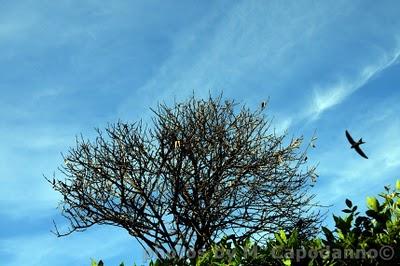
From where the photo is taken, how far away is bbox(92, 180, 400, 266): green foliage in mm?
4809

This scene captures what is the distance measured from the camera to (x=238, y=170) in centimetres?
1396

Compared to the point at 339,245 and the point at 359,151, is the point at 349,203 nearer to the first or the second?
the point at 339,245

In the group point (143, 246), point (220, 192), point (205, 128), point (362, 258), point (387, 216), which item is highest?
point (205, 128)

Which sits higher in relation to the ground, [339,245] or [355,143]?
[355,143]

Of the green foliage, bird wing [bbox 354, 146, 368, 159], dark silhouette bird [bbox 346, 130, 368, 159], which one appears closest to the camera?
the green foliage

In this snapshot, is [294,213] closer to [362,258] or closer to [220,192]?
[220,192]

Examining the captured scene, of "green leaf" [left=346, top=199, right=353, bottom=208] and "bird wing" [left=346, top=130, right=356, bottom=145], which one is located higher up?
"bird wing" [left=346, top=130, right=356, bottom=145]

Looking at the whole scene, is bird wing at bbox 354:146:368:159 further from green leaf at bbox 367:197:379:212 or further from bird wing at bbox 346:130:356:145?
green leaf at bbox 367:197:379:212

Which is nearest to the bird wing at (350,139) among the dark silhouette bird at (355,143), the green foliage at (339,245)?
the dark silhouette bird at (355,143)

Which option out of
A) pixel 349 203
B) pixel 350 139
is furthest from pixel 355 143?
pixel 349 203

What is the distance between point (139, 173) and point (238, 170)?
263 cm

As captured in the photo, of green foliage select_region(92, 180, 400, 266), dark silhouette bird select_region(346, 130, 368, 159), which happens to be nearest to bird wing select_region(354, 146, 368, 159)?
dark silhouette bird select_region(346, 130, 368, 159)

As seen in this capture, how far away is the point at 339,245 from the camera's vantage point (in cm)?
491

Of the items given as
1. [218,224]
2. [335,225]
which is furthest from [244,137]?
[335,225]
